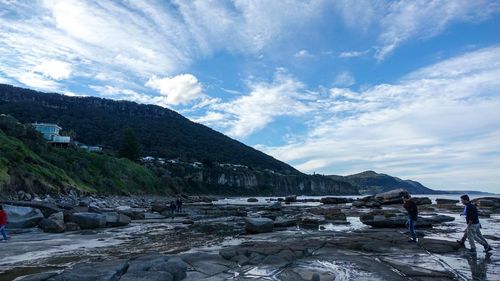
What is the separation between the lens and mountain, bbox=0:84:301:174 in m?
138

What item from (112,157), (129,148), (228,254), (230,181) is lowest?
(228,254)

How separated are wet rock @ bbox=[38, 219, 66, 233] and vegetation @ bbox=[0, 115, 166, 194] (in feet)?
52.2

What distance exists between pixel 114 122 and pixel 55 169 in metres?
114

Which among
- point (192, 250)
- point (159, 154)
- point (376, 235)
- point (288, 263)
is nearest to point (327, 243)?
point (376, 235)

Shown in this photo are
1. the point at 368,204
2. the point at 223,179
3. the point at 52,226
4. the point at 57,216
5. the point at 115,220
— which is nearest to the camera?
the point at 52,226

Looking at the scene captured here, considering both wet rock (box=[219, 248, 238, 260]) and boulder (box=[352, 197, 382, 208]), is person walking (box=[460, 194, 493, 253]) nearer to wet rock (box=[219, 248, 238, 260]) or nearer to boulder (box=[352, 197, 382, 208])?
wet rock (box=[219, 248, 238, 260])

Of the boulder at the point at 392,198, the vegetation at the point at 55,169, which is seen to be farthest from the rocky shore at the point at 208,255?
the boulder at the point at 392,198

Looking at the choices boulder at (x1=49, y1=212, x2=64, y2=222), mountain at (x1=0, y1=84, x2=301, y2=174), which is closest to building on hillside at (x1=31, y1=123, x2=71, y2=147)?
mountain at (x1=0, y1=84, x2=301, y2=174)

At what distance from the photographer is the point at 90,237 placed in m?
22.8

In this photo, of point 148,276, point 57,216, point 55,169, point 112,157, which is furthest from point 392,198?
point 112,157

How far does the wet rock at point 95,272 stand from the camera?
10.3m

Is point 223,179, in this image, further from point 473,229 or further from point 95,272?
point 95,272

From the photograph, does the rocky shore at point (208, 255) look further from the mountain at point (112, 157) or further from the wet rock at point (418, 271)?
the mountain at point (112, 157)

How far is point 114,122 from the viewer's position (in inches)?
6412
